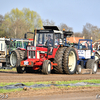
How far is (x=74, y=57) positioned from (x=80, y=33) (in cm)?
6488

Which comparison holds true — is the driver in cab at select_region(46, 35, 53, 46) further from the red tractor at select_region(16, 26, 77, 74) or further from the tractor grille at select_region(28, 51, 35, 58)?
the tractor grille at select_region(28, 51, 35, 58)

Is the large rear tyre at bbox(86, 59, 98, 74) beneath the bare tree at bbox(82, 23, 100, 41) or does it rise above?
beneath

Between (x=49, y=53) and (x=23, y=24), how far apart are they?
35.8 metres

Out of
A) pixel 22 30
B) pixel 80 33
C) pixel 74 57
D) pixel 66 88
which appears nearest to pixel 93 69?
pixel 74 57

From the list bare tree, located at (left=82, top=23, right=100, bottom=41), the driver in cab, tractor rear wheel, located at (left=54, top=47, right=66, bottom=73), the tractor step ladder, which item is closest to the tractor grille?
the driver in cab

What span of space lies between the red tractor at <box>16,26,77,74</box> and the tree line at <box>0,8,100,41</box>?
3099cm

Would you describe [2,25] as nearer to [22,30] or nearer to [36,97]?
[22,30]

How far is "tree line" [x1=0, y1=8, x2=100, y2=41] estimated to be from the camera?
4562 cm

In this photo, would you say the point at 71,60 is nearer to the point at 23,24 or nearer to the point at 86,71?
the point at 86,71

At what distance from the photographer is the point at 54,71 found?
13391 mm

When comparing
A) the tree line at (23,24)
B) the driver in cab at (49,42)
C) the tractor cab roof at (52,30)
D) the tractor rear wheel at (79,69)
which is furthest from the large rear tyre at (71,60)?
the tree line at (23,24)

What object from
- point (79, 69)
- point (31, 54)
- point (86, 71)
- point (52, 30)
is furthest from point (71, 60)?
point (31, 54)

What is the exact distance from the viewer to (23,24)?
47.9m

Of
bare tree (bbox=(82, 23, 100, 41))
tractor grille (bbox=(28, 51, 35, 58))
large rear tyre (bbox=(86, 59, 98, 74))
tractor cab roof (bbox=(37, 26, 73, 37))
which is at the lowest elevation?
large rear tyre (bbox=(86, 59, 98, 74))
